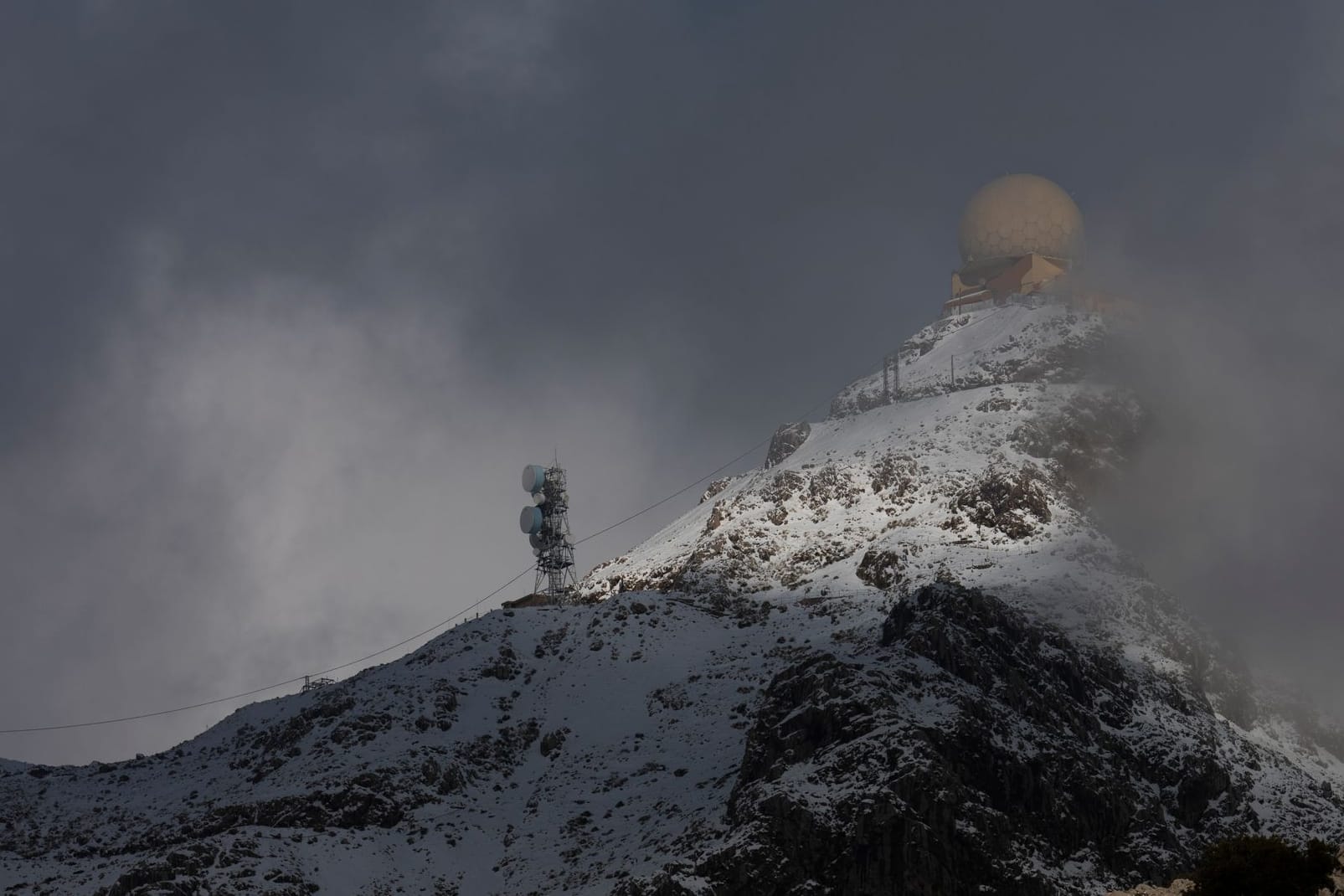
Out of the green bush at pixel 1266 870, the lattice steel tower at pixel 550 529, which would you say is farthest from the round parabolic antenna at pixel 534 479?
the green bush at pixel 1266 870

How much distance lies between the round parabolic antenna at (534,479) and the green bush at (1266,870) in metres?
89.0

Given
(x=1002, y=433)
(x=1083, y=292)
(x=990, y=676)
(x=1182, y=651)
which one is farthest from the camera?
(x=1083, y=292)

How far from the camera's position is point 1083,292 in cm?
19188

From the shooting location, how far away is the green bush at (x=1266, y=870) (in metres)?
94.5

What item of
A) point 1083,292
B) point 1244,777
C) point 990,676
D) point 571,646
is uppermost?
point 1083,292

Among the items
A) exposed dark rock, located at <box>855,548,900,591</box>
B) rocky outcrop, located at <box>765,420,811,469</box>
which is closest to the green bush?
exposed dark rock, located at <box>855,548,900,591</box>

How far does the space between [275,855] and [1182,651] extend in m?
65.9

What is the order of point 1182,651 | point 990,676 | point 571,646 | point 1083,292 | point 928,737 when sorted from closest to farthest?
point 928,737, point 990,676, point 1182,651, point 571,646, point 1083,292

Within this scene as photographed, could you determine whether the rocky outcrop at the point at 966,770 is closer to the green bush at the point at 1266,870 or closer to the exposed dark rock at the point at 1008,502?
the green bush at the point at 1266,870

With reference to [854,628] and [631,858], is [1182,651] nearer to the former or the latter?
[854,628]

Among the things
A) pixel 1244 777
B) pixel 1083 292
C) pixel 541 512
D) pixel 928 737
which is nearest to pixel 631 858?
pixel 928 737

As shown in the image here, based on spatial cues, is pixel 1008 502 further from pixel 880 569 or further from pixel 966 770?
pixel 966 770

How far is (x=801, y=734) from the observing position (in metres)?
121

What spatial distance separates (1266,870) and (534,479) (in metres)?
93.3
